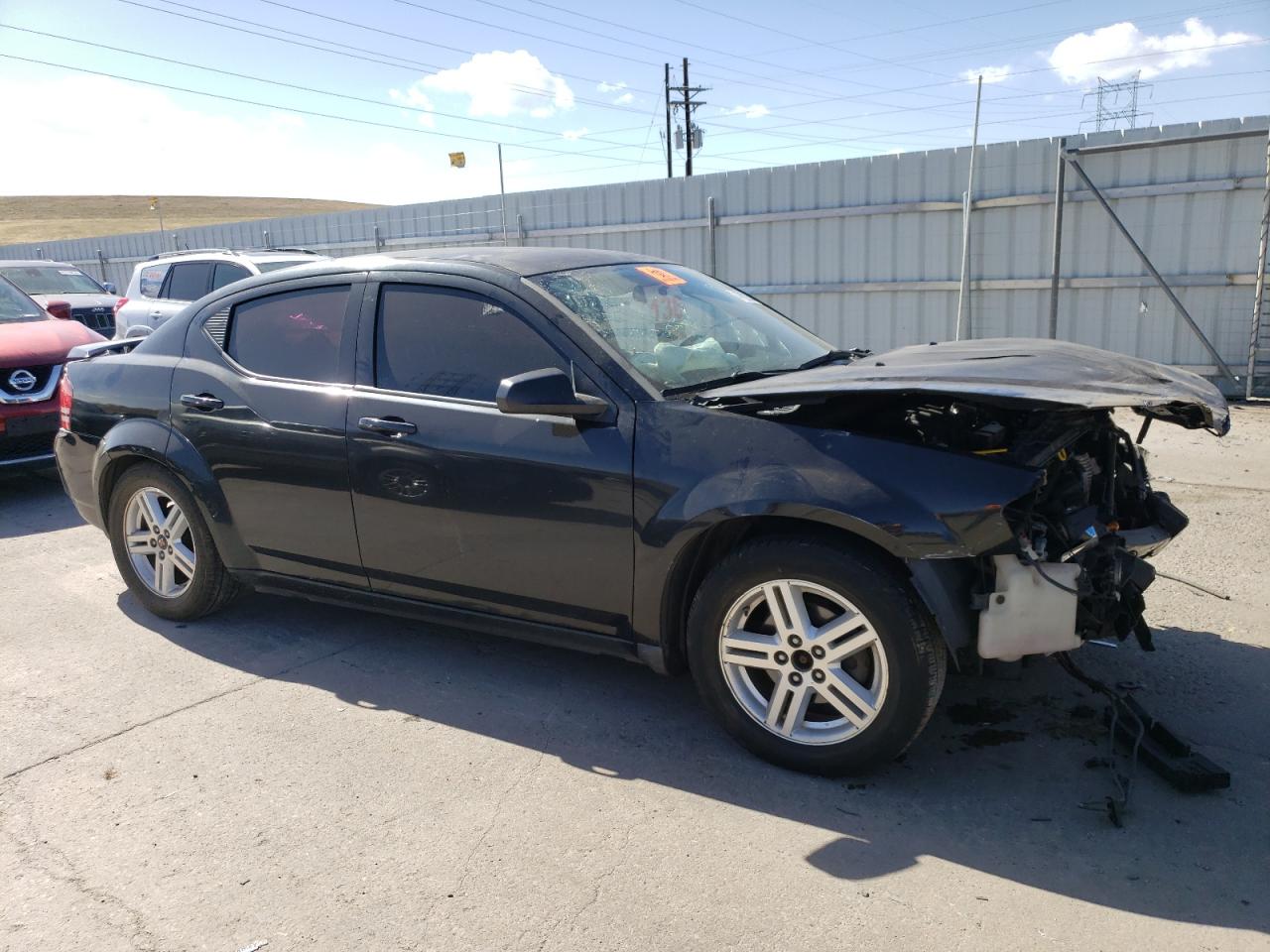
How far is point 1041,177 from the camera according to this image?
429 inches

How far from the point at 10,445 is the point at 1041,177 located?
10.4m

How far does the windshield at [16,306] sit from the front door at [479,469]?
6548 millimetres

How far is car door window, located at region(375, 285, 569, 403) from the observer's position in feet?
12.4

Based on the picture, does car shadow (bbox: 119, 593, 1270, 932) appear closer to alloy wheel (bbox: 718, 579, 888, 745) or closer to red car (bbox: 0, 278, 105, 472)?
alloy wheel (bbox: 718, 579, 888, 745)

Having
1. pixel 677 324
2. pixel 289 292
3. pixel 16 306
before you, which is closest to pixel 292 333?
pixel 289 292

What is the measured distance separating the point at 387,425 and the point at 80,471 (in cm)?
225

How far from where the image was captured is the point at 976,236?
11.4 metres

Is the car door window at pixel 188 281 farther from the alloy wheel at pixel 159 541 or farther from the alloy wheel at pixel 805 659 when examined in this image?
the alloy wheel at pixel 805 659

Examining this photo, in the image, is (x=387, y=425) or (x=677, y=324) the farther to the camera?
(x=677, y=324)

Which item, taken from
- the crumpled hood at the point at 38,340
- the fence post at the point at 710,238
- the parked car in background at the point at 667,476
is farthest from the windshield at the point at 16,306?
the fence post at the point at 710,238

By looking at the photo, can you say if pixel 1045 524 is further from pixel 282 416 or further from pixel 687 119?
pixel 687 119

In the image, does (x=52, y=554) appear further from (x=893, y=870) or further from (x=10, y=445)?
(x=893, y=870)

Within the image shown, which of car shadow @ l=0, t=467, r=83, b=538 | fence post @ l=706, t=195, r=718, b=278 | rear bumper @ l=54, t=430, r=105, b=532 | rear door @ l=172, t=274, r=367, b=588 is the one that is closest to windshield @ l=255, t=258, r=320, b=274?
car shadow @ l=0, t=467, r=83, b=538

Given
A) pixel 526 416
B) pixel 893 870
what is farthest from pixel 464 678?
pixel 893 870
